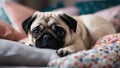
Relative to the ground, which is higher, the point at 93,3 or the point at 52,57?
the point at 93,3

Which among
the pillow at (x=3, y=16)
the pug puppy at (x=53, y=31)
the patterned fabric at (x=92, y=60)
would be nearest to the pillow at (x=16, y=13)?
the pillow at (x=3, y=16)

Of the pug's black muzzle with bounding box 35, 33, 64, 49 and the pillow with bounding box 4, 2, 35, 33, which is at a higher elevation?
the pillow with bounding box 4, 2, 35, 33

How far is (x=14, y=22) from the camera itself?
2029 mm

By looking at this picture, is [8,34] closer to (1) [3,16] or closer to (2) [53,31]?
(2) [53,31]

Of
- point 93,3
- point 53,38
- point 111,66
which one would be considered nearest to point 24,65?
point 53,38

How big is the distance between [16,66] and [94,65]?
35 centimetres

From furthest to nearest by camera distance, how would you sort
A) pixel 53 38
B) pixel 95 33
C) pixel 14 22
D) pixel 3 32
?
pixel 14 22 → pixel 95 33 → pixel 3 32 → pixel 53 38

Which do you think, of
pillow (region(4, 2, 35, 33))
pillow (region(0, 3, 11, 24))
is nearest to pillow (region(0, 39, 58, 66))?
pillow (region(4, 2, 35, 33))

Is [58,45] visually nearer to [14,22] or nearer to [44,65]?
[44,65]

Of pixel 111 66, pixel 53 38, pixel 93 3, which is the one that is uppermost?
pixel 93 3

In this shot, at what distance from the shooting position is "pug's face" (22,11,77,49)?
1.33 metres

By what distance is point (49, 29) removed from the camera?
54.2 inches

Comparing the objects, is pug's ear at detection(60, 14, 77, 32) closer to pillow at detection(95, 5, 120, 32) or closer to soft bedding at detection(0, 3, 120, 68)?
soft bedding at detection(0, 3, 120, 68)

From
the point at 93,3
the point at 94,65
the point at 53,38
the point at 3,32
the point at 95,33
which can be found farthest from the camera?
the point at 93,3
